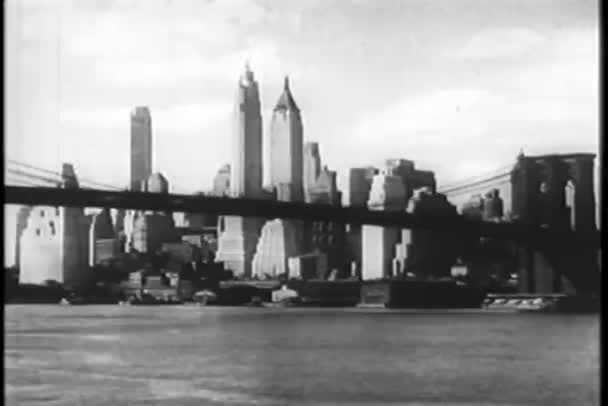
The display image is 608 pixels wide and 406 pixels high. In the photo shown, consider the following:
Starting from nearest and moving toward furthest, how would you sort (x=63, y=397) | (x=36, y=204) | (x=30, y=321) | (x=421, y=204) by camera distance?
1. (x=63, y=397)
2. (x=36, y=204)
3. (x=421, y=204)
4. (x=30, y=321)

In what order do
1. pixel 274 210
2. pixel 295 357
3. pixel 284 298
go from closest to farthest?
pixel 295 357
pixel 274 210
pixel 284 298

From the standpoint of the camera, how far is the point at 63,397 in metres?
6.36

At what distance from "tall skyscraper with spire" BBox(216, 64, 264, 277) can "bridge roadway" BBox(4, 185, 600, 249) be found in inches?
5.8

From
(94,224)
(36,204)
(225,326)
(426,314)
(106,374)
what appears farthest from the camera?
(426,314)

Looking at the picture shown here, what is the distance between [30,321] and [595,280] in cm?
578

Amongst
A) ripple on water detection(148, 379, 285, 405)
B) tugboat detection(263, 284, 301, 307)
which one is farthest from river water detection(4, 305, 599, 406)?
tugboat detection(263, 284, 301, 307)

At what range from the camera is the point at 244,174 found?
8734 mm

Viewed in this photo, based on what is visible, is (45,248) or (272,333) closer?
(45,248)

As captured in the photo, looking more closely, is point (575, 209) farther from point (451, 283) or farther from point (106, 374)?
point (106, 374)

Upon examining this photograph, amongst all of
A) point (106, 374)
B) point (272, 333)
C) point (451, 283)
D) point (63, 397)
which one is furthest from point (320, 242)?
point (63, 397)

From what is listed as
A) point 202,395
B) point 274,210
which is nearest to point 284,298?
point 274,210

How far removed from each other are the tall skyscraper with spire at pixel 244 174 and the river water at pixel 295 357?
0.74 metres

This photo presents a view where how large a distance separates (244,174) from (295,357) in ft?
4.83

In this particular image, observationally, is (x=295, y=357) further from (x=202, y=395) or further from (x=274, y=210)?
(x=202, y=395)
